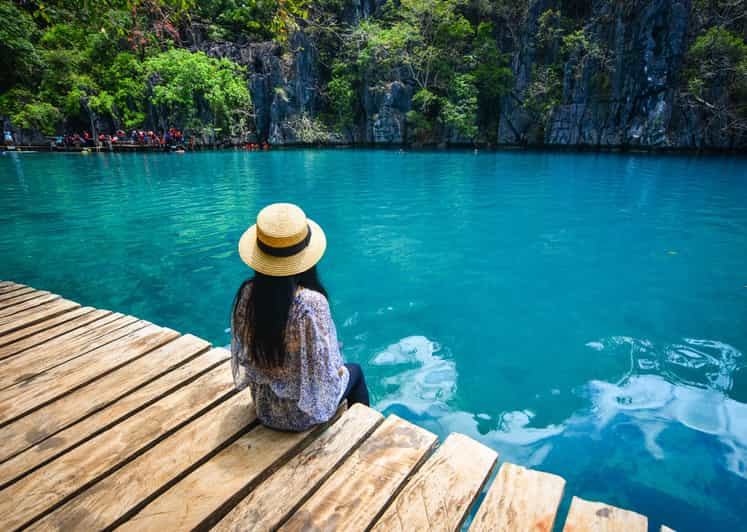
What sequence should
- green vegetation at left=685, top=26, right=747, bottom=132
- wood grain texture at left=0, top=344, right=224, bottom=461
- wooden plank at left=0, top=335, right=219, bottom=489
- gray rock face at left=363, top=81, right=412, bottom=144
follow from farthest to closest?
gray rock face at left=363, top=81, right=412, bottom=144
green vegetation at left=685, top=26, right=747, bottom=132
wood grain texture at left=0, top=344, right=224, bottom=461
wooden plank at left=0, top=335, right=219, bottom=489

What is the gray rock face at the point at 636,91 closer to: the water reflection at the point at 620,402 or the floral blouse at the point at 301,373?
the water reflection at the point at 620,402

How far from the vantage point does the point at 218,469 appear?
1679 millimetres

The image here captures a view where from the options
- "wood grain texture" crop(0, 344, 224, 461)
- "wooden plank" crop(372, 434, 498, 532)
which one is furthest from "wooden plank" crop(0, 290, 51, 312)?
"wooden plank" crop(372, 434, 498, 532)

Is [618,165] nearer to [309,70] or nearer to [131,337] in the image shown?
[131,337]

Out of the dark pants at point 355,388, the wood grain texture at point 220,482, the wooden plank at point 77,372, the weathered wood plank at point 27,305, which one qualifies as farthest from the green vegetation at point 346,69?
the wood grain texture at point 220,482

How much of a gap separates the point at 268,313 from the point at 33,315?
282 centimetres

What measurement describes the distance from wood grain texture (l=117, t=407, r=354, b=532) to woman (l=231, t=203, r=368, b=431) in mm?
85

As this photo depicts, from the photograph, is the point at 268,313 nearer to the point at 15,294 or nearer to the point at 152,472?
the point at 152,472

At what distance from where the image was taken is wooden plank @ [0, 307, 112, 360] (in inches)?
108

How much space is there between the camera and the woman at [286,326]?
1640 millimetres

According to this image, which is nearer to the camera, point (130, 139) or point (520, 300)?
point (520, 300)

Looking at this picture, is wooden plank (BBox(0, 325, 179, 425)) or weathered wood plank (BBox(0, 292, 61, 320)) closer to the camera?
wooden plank (BBox(0, 325, 179, 425))

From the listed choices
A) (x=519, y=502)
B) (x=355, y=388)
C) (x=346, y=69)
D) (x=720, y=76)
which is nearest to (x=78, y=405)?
(x=355, y=388)

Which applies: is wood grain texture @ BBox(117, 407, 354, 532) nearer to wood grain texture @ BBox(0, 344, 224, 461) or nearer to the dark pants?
the dark pants
